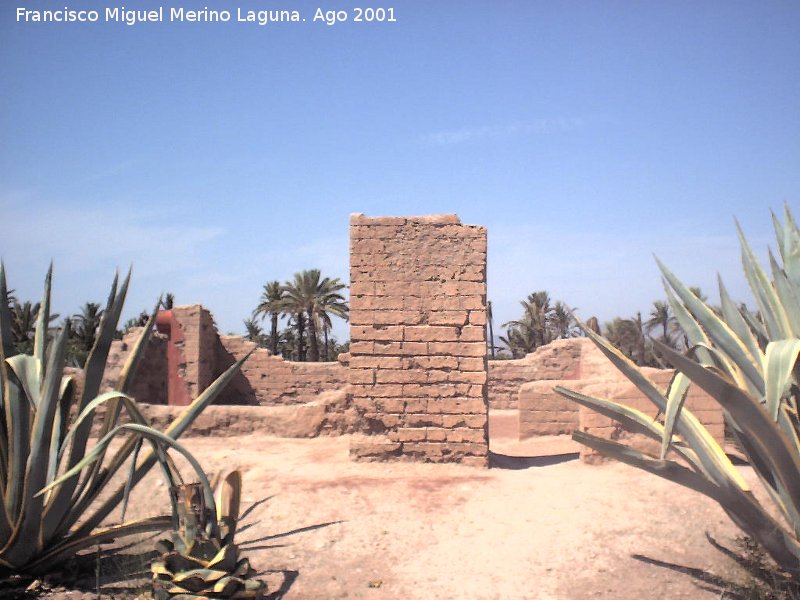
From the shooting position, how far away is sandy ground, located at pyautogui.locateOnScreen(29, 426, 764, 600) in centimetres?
416

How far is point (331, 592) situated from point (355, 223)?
399 centimetres

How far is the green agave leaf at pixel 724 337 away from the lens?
11.7 feet

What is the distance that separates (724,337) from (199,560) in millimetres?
3017

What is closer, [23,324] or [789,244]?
[789,244]

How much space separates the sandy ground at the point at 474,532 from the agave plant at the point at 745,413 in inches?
28.2

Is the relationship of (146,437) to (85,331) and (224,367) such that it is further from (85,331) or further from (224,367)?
(85,331)

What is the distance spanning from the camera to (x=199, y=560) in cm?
363

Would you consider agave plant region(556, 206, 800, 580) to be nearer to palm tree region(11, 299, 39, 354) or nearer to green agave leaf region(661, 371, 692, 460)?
green agave leaf region(661, 371, 692, 460)

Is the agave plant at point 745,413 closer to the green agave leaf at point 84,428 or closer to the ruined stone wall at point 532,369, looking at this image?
the green agave leaf at point 84,428

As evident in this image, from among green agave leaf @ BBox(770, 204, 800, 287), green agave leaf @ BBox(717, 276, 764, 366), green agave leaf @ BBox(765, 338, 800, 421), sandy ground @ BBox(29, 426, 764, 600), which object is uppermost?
green agave leaf @ BBox(770, 204, 800, 287)

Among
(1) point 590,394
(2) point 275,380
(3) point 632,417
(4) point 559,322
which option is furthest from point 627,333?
(3) point 632,417

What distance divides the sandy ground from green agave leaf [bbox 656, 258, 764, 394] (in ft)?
4.38

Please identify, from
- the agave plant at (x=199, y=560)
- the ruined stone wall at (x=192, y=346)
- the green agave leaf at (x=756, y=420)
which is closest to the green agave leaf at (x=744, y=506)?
the green agave leaf at (x=756, y=420)

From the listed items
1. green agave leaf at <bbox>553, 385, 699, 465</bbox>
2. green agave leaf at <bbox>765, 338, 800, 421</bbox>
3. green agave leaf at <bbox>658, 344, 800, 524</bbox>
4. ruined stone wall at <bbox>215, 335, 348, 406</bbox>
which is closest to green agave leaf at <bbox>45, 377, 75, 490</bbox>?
green agave leaf at <bbox>553, 385, 699, 465</bbox>
